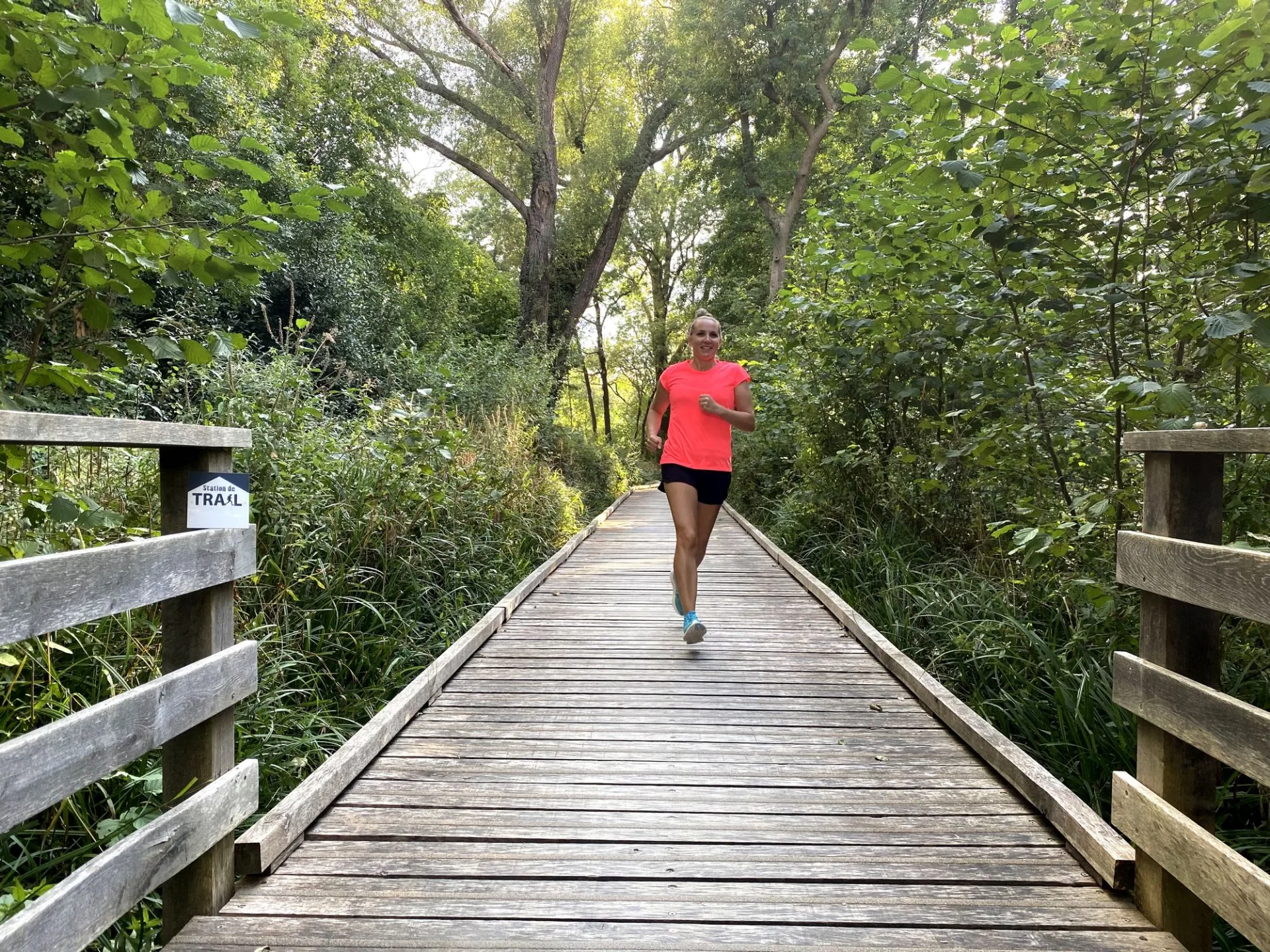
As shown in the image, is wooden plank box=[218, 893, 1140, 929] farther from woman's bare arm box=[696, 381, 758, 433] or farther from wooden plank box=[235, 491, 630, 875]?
woman's bare arm box=[696, 381, 758, 433]

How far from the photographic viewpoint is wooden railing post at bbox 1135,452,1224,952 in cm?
182

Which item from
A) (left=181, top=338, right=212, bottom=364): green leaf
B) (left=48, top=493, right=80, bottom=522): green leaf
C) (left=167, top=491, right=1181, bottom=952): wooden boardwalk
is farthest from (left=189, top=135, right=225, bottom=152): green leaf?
(left=167, top=491, right=1181, bottom=952): wooden boardwalk

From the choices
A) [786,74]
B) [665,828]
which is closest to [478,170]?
[786,74]

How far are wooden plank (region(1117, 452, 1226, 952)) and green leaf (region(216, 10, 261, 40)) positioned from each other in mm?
2737

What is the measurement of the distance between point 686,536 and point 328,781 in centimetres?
246

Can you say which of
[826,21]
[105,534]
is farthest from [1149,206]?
[826,21]

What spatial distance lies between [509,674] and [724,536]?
6.52 metres

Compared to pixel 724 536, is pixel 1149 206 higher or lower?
higher

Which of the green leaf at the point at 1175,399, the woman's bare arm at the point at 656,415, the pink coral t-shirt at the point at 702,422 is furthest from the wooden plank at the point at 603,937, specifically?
the woman's bare arm at the point at 656,415

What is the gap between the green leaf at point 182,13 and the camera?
5.85 ft

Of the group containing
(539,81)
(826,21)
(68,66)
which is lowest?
(68,66)

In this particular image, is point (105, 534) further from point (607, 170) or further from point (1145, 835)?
point (607, 170)

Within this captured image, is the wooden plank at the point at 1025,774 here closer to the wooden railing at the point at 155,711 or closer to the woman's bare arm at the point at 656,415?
the woman's bare arm at the point at 656,415

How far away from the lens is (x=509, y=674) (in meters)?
3.98
